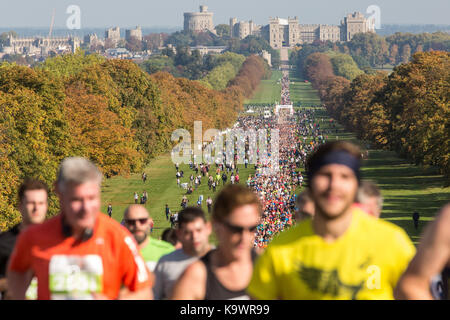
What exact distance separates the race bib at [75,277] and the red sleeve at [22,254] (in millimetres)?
248

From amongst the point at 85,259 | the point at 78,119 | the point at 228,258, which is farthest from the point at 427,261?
the point at 78,119

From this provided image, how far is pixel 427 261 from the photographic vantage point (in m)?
5.38

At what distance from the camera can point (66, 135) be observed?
54344 millimetres

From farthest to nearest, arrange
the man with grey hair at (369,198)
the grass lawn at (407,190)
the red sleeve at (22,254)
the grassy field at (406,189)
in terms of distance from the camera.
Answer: the grassy field at (406,189), the grass lawn at (407,190), the man with grey hair at (369,198), the red sleeve at (22,254)

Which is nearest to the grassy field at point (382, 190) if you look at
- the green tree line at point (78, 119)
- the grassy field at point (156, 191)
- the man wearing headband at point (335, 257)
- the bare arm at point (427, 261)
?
the grassy field at point (156, 191)

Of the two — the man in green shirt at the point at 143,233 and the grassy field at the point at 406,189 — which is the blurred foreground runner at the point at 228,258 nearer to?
the man in green shirt at the point at 143,233

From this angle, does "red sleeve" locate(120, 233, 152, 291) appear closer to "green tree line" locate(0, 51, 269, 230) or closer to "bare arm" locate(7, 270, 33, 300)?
"bare arm" locate(7, 270, 33, 300)

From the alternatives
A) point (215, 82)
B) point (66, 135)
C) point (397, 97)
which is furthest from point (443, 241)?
point (215, 82)

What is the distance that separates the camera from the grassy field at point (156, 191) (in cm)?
5416

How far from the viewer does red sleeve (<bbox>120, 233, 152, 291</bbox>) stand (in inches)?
262

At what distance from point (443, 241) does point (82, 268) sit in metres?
2.62

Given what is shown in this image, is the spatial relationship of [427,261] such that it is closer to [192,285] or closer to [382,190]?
[192,285]

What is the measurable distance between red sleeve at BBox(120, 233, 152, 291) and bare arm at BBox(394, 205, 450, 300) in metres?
1.83
